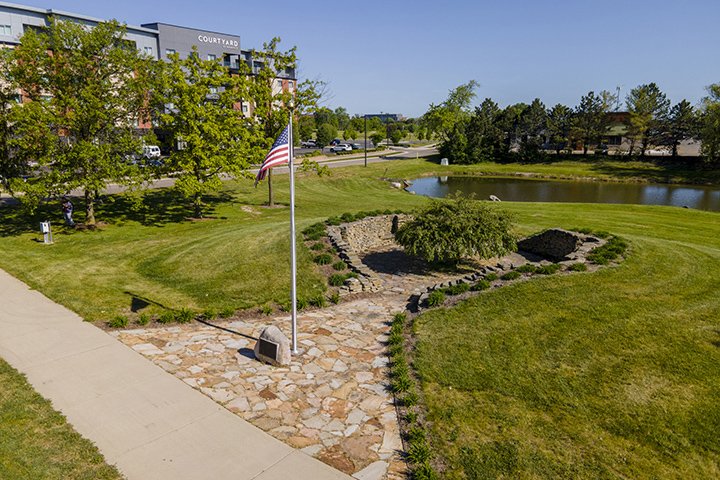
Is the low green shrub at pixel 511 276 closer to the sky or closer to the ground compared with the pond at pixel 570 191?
closer to the sky

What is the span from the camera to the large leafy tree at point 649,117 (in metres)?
69.4

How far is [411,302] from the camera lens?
14.5m

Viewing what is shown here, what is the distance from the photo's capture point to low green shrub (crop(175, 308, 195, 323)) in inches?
510

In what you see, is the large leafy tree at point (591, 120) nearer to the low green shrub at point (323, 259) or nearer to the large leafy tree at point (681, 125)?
the large leafy tree at point (681, 125)

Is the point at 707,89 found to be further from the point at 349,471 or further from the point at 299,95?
the point at 349,471

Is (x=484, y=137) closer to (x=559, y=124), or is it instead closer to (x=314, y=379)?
(x=559, y=124)

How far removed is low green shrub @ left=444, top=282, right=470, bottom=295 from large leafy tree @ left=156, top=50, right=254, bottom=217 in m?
15.7

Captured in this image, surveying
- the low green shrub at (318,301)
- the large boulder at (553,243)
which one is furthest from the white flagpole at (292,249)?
the large boulder at (553,243)

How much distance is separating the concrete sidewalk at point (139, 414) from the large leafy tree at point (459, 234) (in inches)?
368

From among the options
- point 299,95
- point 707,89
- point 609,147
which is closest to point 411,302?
point 299,95

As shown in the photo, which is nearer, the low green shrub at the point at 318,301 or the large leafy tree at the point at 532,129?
the low green shrub at the point at 318,301

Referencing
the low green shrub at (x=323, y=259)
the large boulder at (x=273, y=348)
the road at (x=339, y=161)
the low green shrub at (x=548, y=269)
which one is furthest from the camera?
the road at (x=339, y=161)

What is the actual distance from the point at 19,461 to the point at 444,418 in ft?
22.7

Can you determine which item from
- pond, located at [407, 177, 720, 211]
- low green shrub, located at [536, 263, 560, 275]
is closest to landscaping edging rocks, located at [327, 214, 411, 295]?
low green shrub, located at [536, 263, 560, 275]
